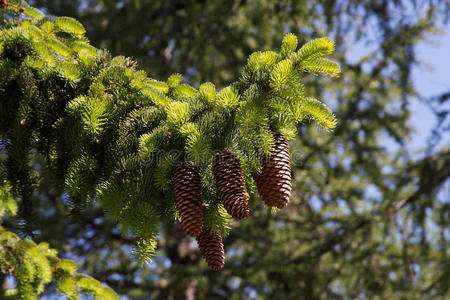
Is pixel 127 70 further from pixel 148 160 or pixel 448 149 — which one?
pixel 448 149

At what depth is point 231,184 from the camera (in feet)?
4.84

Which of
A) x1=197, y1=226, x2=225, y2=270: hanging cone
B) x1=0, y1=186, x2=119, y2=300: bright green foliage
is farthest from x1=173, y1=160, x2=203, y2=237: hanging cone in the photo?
x1=0, y1=186, x2=119, y2=300: bright green foliage

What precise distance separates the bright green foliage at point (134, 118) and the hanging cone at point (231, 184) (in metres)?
0.04

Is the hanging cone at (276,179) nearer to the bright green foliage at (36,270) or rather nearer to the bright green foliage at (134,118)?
the bright green foliage at (134,118)

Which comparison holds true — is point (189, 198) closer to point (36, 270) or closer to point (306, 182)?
point (36, 270)

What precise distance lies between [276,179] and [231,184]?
18cm

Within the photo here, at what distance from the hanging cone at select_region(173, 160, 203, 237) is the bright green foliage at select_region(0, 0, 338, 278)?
0.06 m

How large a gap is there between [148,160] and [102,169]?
0.27 meters

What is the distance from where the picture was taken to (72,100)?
170 cm

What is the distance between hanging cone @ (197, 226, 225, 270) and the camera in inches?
63.4

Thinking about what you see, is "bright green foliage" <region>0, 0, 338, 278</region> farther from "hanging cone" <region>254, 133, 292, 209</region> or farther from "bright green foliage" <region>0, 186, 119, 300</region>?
"bright green foliage" <region>0, 186, 119, 300</region>

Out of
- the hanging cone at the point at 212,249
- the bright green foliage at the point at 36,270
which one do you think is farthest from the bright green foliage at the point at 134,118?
the bright green foliage at the point at 36,270

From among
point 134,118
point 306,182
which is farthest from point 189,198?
point 306,182

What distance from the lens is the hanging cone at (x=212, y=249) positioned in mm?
1611
